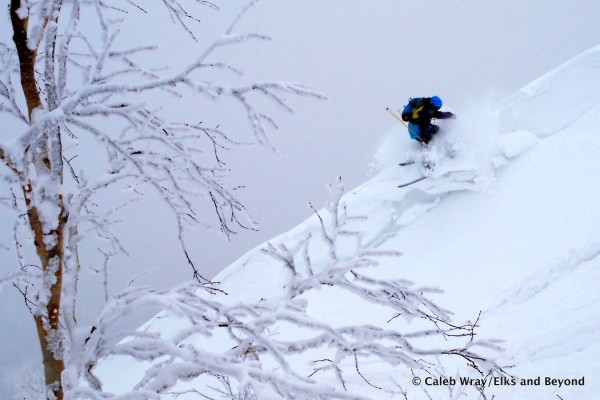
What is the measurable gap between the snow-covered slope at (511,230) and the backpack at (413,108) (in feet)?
6.18

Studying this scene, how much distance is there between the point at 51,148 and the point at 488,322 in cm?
853

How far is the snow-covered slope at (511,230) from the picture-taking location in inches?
263

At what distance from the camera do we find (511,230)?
35.9ft

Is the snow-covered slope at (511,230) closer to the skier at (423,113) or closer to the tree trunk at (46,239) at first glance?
the skier at (423,113)

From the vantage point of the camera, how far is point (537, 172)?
12.0 metres

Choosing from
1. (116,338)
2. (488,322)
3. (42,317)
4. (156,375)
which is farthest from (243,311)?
(488,322)

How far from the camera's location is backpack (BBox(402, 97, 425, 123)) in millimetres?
11977

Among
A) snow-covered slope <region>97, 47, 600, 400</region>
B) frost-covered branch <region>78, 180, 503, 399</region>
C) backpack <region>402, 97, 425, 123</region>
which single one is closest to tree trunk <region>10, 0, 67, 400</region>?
frost-covered branch <region>78, 180, 503, 399</region>

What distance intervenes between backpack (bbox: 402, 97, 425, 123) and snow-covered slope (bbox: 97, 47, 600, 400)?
6.18 feet

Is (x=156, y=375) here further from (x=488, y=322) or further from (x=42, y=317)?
(x=488, y=322)

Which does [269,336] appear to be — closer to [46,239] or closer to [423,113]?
[46,239]

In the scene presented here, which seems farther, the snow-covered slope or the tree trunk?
the snow-covered slope

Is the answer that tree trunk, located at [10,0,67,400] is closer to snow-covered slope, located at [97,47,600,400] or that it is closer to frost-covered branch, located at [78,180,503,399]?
frost-covered branch, located at [78,180,503,399]

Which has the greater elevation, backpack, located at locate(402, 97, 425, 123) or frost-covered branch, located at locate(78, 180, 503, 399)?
backpack, located at locate(402, 97, 425, 123)
